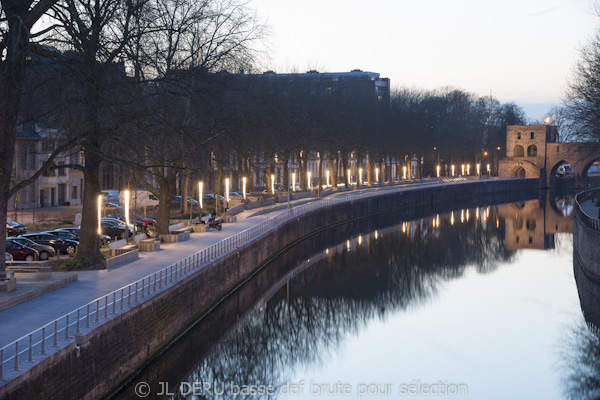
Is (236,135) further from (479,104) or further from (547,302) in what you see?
(479,104)

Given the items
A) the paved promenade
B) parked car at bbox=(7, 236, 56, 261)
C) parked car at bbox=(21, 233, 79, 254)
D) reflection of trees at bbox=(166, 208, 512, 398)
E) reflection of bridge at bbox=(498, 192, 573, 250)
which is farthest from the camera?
reflection of bridge at bbox=(498, 192, 573, 250)

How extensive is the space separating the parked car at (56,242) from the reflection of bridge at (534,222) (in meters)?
Answer: 35.9

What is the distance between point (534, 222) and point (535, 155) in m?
69.1

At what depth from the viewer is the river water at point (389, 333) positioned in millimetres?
24703

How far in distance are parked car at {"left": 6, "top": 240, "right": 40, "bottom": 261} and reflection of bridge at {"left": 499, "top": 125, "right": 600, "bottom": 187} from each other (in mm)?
117452

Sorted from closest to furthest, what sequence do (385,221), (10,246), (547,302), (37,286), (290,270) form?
1. (37,286)
2. (10,246)
3. (547,302)
4. (290,270)
5. (385,221)

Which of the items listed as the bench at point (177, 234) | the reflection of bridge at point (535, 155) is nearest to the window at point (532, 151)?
the reflection of bridge at point (535, 155)

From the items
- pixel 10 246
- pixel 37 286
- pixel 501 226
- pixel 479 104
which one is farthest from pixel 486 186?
pixel 37 286

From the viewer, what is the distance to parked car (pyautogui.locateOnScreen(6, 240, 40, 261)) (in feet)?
115

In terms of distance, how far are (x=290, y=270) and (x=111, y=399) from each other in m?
24.9

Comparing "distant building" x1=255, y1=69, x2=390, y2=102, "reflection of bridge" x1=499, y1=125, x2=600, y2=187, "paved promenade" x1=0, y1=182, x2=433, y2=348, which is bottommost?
"paved promenade" x1=0, y1=182, x2=433, y2=348

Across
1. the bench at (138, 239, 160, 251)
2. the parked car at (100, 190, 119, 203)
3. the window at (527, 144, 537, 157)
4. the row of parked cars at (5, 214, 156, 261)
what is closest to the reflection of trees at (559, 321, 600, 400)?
the bench at (138, 239, 160, 251)

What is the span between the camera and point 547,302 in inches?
1512

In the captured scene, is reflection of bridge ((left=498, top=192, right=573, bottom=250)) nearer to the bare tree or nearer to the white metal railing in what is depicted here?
the white metal railing
